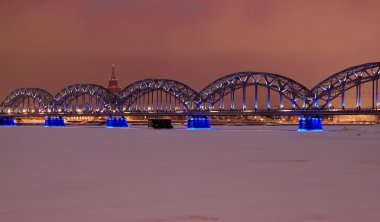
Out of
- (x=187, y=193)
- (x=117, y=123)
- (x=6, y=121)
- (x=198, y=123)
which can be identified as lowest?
(x=117, y=123)

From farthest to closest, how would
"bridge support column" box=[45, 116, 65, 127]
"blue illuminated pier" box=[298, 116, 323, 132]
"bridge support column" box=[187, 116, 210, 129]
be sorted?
"bridge support column" box=[45, 116, 65, 127]
"bridge support column" box=[187, 116, 210, 129]
"blue illuminated pier" box=[298, 116, 323, 132]

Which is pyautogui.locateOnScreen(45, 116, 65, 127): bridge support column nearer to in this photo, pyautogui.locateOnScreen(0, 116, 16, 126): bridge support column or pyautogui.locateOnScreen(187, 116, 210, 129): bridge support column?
pyautogui.locateOnScreen(0, 116, 16, 126): bridge support column

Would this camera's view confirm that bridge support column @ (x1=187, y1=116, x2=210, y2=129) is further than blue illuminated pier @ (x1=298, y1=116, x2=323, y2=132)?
Yes

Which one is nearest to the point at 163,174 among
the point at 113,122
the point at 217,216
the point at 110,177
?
the point at 110,177

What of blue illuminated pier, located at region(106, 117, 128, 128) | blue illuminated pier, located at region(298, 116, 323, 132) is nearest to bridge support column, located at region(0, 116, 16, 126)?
blue illuminated pier, located at region(106, 117, 128, 128)

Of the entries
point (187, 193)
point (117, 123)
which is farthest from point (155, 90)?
point (187, 193)

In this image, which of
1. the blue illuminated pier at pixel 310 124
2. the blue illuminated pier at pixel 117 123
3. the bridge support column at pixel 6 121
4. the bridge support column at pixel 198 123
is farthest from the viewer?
the bridge support column at pixel 6 121

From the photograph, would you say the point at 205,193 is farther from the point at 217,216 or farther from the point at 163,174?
the point at 163,174

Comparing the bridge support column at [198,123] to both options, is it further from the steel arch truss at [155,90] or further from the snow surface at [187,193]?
the snow surface at [187,193]

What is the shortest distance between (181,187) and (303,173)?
20.4 feet

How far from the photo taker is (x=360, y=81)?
114 m

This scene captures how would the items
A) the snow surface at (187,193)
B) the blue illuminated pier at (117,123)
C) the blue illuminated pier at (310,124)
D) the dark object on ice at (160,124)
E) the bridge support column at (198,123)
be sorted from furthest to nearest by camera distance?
the blue illuminated pier at (117,123) < the dark object on ice at (160,124) < the bridge support column at (198,123) < the blue illuminated pier at (310,124) < the snow surface at (187,193)

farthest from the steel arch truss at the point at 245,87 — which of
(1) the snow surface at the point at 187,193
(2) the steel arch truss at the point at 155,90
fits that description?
(1) the snow surface at the point at 187,193

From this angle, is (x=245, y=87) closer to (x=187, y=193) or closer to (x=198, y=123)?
(x=198, y=123)
